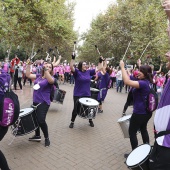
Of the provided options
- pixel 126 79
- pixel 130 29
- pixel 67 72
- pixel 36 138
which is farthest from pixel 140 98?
pixel 130 29

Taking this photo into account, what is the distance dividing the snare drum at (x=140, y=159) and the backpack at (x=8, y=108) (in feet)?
5.40

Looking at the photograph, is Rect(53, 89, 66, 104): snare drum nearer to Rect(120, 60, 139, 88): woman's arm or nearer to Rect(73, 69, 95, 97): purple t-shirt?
Rect(73, 69, 95, 97): purple t-shirt

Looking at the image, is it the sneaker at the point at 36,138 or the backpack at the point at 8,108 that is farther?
the sneaker at the point at 36,138

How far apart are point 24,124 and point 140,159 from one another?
8.97 ft

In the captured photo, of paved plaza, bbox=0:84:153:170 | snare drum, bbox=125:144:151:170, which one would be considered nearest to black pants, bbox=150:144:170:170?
snare drum, bbox=125:144:151:170

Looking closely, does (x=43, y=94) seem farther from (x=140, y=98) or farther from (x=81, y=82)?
(x=140, y=98)

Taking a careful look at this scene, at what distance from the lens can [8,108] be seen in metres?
3.19

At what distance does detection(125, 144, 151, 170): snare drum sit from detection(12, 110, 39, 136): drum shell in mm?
2487

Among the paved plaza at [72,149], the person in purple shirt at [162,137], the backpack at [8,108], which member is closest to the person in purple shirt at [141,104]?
the paved plaza at [72,149]

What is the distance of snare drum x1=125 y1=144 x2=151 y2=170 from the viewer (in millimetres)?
2561

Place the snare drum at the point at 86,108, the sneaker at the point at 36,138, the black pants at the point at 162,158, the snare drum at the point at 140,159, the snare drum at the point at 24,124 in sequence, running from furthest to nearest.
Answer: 1. the snare drum at the point at 86,108
2. the sneaker at the point at 36,138
3. the snare drum at the point at 24,124
4. the snare drum at the point at 140,159
5. the black pants at the point at 162,158

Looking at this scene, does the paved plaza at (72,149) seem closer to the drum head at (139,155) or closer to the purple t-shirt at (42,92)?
the purple t-shirt at (42,92)

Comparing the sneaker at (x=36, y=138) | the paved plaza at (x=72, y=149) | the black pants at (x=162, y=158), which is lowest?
the paved plaza at (x=72, y=149)

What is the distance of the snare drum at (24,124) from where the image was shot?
15.2 feet
